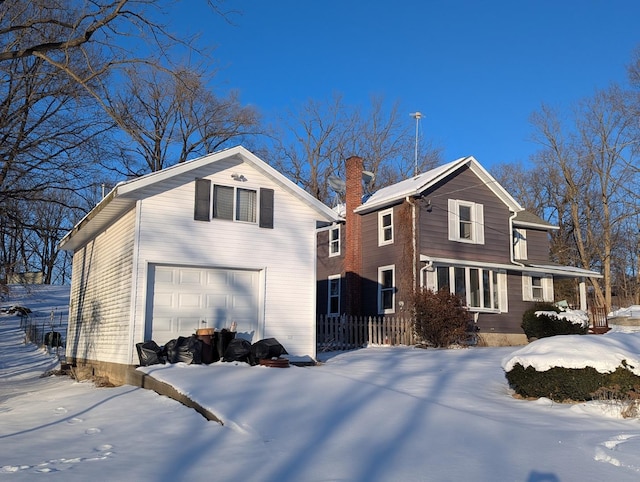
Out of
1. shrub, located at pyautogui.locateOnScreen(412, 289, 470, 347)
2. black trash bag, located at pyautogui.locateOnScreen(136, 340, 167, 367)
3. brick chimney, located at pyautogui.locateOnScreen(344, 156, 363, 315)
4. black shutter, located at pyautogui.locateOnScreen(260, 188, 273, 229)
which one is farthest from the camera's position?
brick chimney, located at pyautogui.locateOnScreen(344, 156, 363, 315)

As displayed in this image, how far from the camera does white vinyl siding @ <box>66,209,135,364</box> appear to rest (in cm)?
1398

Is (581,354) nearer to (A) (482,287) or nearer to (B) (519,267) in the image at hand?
(A) (482,287)

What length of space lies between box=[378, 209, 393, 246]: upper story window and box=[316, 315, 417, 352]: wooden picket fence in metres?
3.60

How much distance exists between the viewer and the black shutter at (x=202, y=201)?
47.3ft

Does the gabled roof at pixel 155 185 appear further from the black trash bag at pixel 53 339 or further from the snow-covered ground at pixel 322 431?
the black trash bag at pixel 53 339

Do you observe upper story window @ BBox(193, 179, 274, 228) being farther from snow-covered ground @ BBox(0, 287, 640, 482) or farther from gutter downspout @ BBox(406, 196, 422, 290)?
gutter downspout @ BBox(406, 196, 422, 290)

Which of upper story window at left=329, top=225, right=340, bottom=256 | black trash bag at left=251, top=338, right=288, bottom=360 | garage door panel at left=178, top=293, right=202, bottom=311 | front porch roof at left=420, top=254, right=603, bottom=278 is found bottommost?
black trash bag at left=251, top=338, right=288, bottom=360

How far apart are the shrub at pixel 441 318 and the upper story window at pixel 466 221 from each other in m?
4.00

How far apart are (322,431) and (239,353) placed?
5966mm

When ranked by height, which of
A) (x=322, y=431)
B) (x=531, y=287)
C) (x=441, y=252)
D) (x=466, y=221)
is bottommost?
(x=322, y=431)

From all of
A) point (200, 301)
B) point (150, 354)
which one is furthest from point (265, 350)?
point (150, 354)

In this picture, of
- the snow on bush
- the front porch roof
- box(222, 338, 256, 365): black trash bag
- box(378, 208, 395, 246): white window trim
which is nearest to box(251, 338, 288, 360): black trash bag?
box(222, 338, 256, 365): black trash bag

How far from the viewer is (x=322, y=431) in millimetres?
7613

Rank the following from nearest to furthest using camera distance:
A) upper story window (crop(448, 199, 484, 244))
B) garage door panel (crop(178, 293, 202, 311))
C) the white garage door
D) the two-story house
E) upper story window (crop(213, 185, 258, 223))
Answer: the white garage door → garage door panel (crop(178, 293, 202, 311)) → upper story window (crop(213, 185, 258, 223)) → the two-story house → upper story window (crop(448, 199, 484, 244))
